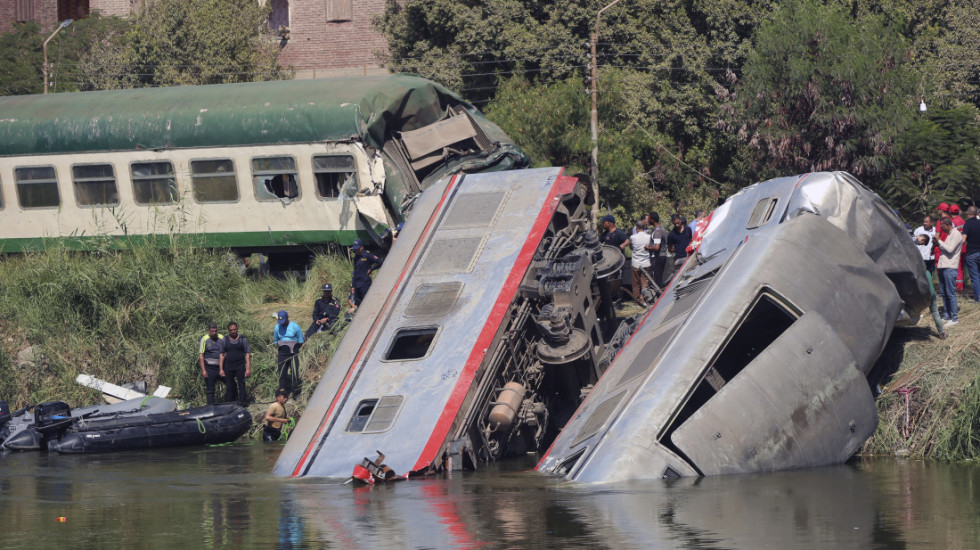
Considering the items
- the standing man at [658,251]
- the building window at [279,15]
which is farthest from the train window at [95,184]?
the building window at [279,15]

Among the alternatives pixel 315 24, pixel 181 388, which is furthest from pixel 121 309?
pixel 315 24

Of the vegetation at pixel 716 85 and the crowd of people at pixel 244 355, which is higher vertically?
the vegetation at pixel 716 85

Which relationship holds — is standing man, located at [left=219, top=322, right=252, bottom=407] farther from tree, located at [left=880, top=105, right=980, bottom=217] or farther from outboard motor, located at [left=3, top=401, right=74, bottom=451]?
tree, located at [left=880, top=105, right=980, bottom=217]

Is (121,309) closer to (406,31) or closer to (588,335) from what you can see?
(588,335)

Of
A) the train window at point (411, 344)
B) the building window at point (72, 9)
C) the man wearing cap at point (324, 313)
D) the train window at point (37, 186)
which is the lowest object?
the building window at point (72, 9)

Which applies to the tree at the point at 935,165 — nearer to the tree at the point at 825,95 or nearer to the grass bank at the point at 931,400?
the tree at the point at 825,95

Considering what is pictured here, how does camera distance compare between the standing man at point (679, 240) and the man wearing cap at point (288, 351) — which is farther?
the standing man at point (679, 240)

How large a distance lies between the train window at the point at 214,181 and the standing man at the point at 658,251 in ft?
26.8

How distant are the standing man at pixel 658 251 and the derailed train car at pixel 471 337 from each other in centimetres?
207

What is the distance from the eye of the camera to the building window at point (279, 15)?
59.7 m

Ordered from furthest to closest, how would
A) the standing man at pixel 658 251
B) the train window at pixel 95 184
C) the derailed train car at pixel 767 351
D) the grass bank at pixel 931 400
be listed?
the train window at pixel 95 184 → the standing man at pixel 658 251 → the grass bank at pixel 931 400 → the derailed train car at pixel 767 351

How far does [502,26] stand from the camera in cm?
4225

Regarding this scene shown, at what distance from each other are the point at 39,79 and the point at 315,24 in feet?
40.4

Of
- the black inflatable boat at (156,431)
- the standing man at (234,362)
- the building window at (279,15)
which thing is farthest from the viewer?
the building window at (279,15)
